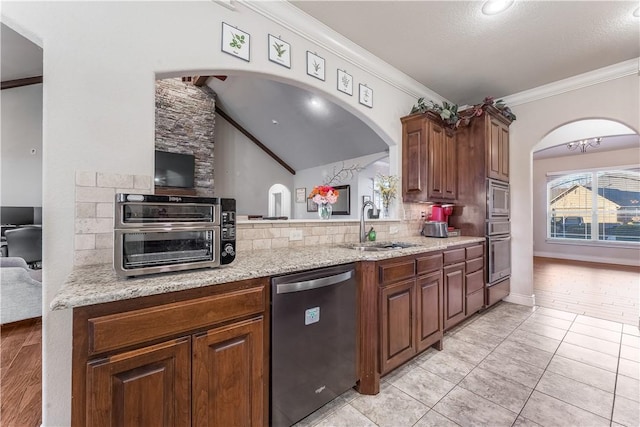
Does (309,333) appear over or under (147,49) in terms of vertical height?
under

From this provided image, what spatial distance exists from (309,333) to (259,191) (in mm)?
6678

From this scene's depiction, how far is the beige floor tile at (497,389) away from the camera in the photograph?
170cm

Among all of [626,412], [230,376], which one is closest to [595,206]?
[626,412]

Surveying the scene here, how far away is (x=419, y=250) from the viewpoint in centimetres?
208

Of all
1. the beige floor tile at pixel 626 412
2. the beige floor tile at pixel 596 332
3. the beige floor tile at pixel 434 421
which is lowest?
the beige floor tile at pixel 434 421

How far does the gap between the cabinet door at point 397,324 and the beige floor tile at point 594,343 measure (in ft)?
5.74

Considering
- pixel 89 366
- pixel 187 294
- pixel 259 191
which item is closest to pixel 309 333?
pixel 187 294

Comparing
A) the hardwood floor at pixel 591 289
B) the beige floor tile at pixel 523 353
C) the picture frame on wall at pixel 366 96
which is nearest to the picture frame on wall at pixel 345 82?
the picture frame on wall at pixel 366 96

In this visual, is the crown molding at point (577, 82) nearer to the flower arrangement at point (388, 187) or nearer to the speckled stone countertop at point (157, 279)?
the flower arrangement at point (388, 187)

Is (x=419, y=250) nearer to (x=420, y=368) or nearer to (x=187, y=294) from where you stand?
(x=420, y=368)

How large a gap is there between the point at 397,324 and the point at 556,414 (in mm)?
1010

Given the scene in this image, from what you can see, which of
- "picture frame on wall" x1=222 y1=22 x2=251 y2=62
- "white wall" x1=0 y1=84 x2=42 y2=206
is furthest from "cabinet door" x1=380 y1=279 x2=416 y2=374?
"white wall" x1=0 y1=84 x2=42 y2=206

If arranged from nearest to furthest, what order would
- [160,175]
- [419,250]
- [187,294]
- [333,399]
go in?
1. [187,294]
2. [333,399]
3. [419,250]
4. [160,175]

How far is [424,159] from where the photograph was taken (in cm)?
295
